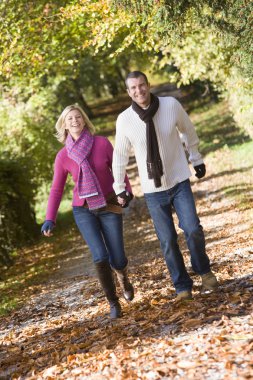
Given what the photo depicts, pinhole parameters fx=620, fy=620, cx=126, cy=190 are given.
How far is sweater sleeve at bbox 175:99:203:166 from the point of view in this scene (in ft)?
19.6

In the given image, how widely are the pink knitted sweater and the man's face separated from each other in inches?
27.3

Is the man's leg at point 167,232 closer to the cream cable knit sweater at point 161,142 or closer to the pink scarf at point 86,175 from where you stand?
the cream cable knit sweater at point 161,142

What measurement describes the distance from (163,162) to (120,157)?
442mm

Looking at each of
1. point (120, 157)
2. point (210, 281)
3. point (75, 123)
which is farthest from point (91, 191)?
point (210, 281)

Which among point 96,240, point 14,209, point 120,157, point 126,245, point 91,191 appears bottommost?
point 126,245

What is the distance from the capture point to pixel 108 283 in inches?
255

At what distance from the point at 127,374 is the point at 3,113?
1533 centimetres

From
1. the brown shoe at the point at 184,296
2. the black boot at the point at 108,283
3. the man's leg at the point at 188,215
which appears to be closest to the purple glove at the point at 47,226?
the black boot at the point at 108,283

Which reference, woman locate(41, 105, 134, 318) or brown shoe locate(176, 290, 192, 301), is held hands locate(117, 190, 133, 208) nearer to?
woman locate(41, 105, 134, 318)

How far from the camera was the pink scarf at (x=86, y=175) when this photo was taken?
625 centimetres

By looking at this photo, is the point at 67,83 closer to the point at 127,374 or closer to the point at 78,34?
the point at 78,34

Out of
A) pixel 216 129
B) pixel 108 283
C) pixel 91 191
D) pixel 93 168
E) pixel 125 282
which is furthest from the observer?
pixel 216 129

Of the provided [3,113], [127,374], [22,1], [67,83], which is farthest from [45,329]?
[67,83]

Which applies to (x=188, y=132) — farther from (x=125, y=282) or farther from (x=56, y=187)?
(x=125, y=282)
